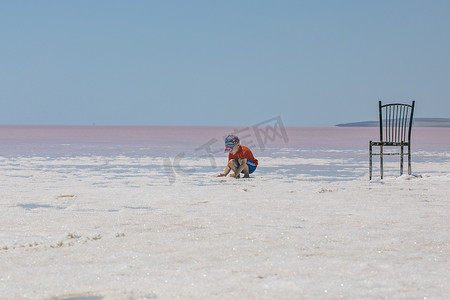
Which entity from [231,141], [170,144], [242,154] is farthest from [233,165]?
[170,144]

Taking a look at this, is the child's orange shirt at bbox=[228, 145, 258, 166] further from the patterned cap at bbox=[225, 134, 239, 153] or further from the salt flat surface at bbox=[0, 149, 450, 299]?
the salt flat surface at bbox=[0, 149, 450, 299]

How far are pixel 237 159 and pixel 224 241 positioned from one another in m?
6.34

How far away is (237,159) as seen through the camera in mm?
11250

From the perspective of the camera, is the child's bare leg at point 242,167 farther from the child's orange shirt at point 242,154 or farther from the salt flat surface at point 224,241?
the salt flat surface at point 224,241

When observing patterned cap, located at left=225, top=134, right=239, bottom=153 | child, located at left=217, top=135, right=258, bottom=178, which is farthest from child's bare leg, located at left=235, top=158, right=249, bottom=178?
patterned cap, located at left=225, top=134, right=239, bottom=153

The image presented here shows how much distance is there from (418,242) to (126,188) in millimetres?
5322

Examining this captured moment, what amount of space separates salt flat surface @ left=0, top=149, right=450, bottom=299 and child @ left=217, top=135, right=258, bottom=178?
132 centimetres

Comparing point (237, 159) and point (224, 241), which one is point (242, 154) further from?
point (224, 241)

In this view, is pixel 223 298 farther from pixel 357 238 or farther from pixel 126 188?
pixel 126 188

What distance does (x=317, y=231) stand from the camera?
214 inches

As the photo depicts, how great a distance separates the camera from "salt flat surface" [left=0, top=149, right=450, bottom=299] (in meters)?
3.54

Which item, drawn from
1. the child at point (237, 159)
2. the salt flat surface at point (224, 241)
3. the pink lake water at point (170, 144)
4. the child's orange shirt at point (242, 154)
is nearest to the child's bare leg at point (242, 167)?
the child at point (237, 159)

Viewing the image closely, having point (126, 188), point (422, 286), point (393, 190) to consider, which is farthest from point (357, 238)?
point (126, 188)

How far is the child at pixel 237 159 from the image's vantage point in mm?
11055
